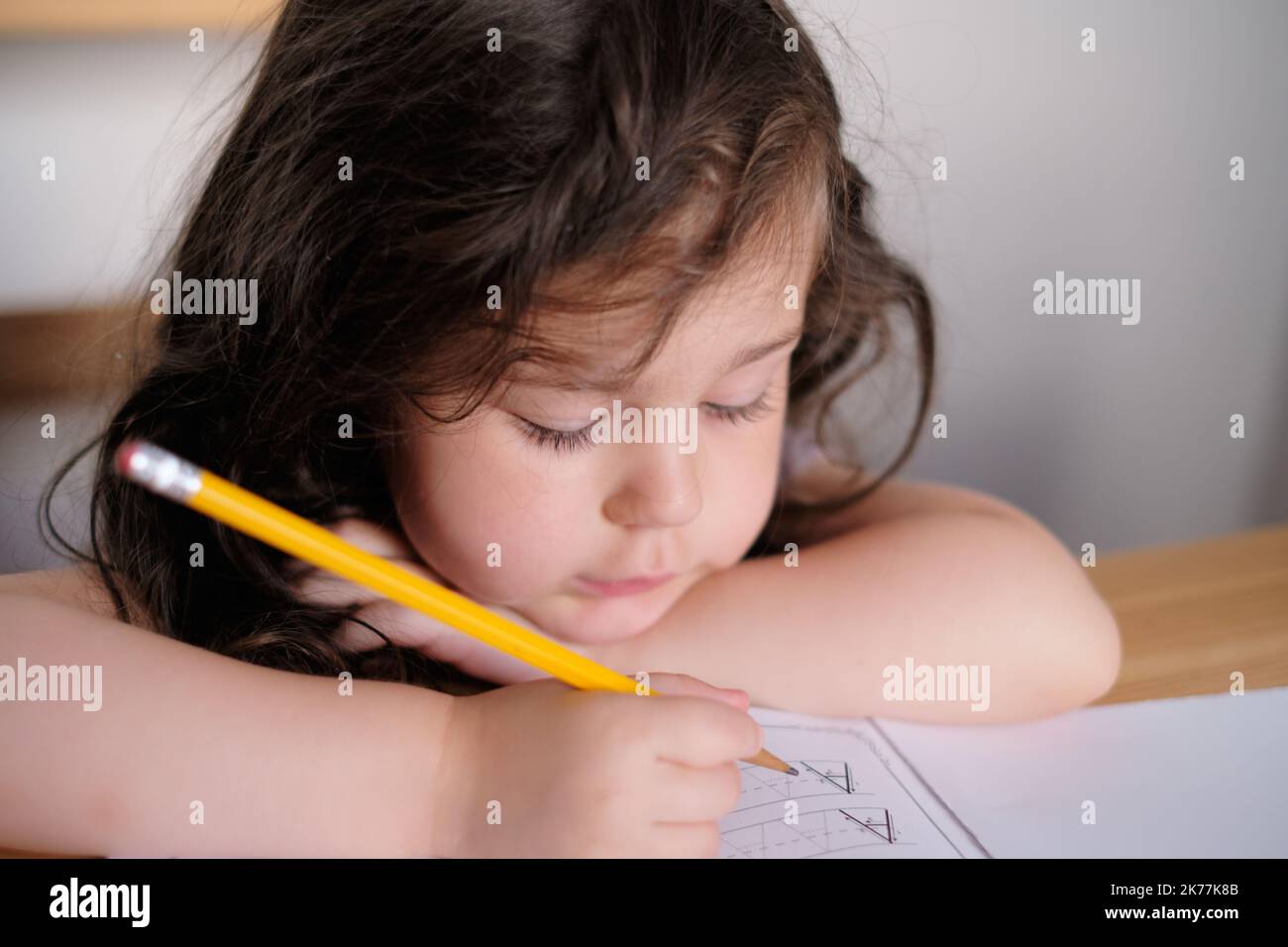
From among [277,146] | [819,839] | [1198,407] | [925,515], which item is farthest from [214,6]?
[1198,407]

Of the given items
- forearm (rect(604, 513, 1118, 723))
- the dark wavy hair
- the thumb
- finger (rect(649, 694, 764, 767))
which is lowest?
finger (rect(649, 694, 764, 767))

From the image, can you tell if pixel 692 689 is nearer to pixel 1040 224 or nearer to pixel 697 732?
pixel 697 732

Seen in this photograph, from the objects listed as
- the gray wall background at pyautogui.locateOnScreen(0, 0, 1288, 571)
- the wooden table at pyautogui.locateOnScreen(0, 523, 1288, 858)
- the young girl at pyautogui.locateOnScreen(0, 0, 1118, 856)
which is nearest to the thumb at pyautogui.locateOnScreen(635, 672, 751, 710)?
the young girl at pyautogui.locateOnScreen(0, 0, 1118, 856)

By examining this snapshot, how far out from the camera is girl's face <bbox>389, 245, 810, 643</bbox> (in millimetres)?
564

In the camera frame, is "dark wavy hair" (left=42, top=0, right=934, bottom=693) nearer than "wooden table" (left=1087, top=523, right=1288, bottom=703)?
Yes

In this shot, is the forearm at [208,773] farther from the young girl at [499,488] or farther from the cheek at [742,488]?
the cheek at [742,488]

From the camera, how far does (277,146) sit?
635mm

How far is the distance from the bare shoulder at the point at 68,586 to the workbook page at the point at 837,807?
0.31m

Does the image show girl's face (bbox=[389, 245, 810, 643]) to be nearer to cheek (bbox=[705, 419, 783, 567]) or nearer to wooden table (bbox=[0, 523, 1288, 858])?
cheek (bbox=[705, 419, 783, 567])

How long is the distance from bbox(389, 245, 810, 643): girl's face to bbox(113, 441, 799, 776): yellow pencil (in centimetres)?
10

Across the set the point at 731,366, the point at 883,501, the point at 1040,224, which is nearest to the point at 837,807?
the point at 731,366

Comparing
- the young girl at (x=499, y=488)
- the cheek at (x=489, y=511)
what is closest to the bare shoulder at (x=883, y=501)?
the young girl at (x=499, y=488)
